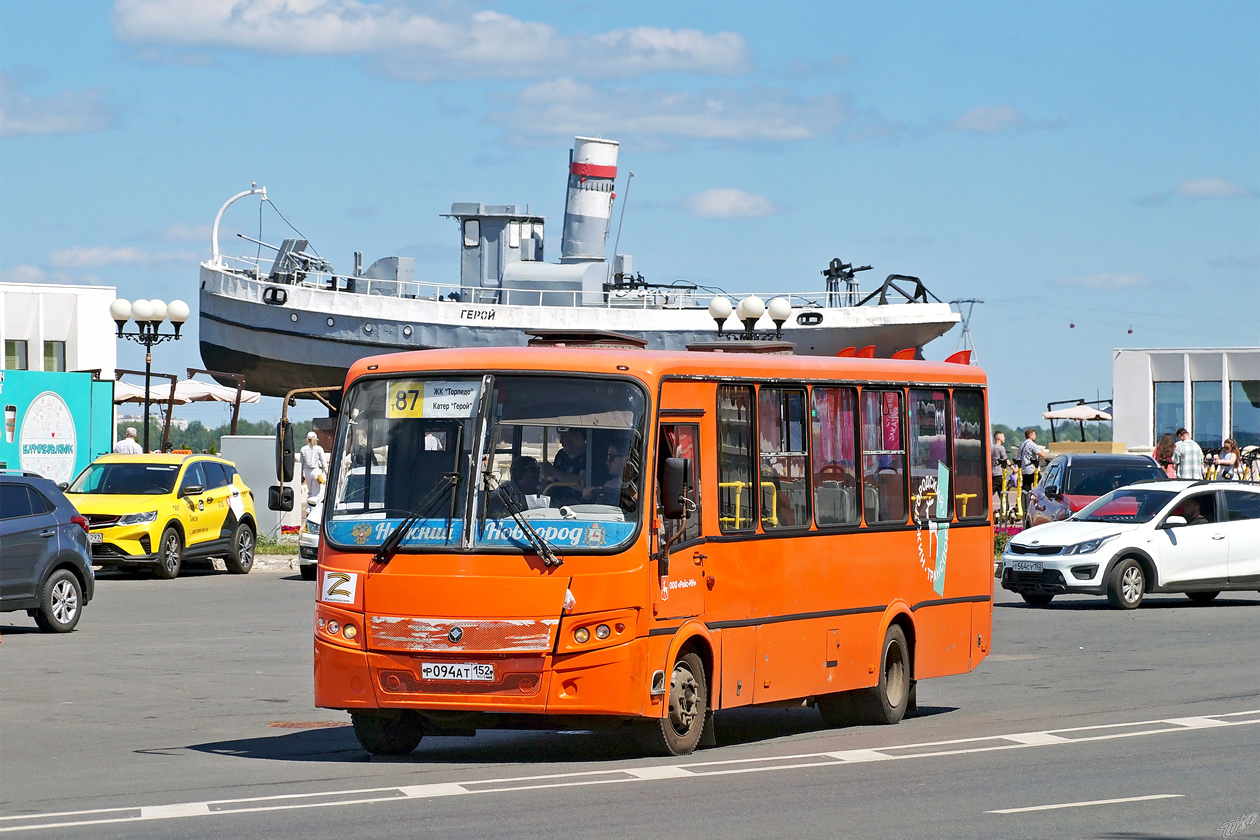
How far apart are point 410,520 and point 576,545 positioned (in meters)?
0.98

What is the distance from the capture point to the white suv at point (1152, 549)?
24031 millimetres

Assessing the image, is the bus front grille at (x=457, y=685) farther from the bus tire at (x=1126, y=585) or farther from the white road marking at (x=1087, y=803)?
the bus tire at (x=1126, y=585)

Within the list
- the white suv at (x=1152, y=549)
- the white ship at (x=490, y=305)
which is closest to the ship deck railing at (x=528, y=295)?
the white ship at (x=490, y=305)

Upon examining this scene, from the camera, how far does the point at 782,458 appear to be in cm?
Answer: 1266

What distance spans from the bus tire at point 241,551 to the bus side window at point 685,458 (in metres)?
19.6

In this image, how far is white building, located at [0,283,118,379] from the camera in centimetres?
5116

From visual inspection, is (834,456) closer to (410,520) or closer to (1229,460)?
(410,520)

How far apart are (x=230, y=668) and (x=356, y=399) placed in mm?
→ 6030

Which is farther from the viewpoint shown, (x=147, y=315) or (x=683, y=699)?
(x=147, y=315)

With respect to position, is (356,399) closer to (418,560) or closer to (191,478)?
(418,560)

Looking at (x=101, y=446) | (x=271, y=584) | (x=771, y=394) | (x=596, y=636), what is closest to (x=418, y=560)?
(x=596, y=636)

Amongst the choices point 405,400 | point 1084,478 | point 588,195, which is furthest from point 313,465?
point 588,195

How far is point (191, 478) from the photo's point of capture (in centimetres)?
2902

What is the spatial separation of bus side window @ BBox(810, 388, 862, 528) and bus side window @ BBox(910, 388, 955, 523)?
94 centimetres
